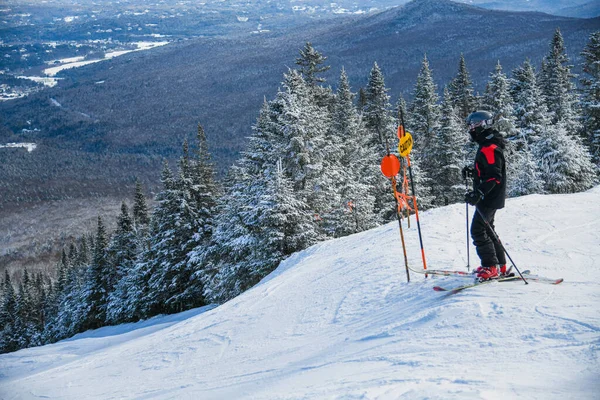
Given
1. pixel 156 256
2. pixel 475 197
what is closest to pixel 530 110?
pixel 156 256

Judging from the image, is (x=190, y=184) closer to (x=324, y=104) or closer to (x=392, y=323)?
(x=324, y=104)

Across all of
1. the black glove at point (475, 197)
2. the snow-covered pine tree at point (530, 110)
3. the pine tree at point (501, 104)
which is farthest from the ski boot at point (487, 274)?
the snow-covered pine tree at point (530, 110)

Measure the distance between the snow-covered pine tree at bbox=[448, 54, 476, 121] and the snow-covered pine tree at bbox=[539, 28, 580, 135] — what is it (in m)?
5.71

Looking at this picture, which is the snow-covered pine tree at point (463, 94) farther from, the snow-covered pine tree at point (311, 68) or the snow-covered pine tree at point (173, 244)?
the snow-covered pine tree at point (173, 244)

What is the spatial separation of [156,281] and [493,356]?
26324 mm

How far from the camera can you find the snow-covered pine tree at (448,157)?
1320 inches

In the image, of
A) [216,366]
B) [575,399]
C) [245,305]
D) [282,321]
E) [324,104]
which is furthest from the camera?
[324,104]

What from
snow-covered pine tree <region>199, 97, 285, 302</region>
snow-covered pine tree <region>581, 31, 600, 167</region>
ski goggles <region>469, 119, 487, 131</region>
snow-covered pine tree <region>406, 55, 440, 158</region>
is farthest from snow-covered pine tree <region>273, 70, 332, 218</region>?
snow-covered pine tree <region>581, 31, 600, 167</region>

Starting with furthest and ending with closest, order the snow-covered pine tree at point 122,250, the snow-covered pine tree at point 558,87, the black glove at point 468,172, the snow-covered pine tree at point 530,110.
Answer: the snow-covered pine tree at point 122,250, the snow-covered pine tree at point 558,87, the snow-covered pine tree at point 530,110, the black glove at point 468,172

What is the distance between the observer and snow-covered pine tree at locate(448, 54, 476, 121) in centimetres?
4061

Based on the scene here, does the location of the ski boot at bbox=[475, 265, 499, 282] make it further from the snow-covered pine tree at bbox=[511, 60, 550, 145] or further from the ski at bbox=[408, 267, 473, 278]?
the snow-covered pine tree at bbox=[511, 60, 550, 145]

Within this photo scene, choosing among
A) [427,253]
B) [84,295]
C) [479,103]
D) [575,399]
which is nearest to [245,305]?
[427,253]

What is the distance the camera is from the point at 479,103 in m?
39.1

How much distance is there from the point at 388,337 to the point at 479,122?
363cm
